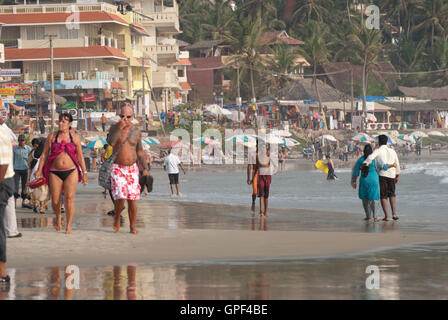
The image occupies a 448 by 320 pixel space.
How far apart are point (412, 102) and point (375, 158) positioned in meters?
76.9

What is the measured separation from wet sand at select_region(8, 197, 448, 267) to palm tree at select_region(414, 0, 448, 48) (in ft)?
298

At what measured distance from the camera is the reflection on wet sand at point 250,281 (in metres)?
7.94

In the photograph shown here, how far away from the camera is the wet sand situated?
34.1 feet

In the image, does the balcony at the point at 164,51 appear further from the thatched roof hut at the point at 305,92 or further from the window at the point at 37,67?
the window at the point at 37,67

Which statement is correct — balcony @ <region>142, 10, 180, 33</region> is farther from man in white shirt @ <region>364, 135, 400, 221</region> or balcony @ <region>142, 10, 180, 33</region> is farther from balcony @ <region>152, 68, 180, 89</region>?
man in white shirt @ <region>364, 135, 400, 221</region>

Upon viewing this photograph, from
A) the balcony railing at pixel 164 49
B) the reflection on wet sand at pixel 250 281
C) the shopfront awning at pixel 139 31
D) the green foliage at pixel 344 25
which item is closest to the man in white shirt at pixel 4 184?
the reflection on wet sand at pixel 250 281

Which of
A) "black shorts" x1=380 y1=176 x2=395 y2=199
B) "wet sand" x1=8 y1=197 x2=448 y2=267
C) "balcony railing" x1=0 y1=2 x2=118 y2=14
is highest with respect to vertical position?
"balcony railing" x1=0 y1=2 x2=118 y2=14

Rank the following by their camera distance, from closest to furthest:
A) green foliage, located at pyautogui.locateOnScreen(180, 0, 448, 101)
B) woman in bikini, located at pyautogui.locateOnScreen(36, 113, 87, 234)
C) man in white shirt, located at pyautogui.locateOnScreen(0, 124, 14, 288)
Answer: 1. man in white shirt, located at pyautogui.locateOnScreen(0, 124, 14, 288)
2. woman in bikini, located at pyautogui.locateOnScreen(36, 113, 87, 234)
3. green foliage, located at pyautogui.locateOnScreen(180, 0, 448, 101)

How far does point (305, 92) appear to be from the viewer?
83.0 meters

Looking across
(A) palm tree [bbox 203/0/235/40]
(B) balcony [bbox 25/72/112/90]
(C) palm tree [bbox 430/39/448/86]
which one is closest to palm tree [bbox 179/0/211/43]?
→ (A) palm tree [bbox 203/0/235/40]

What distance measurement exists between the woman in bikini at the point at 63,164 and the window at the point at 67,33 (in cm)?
5325

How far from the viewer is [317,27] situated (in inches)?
3656

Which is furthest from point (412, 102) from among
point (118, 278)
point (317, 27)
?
point (118, 278)

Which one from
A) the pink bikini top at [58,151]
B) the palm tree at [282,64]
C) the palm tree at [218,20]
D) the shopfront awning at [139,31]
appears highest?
the palm tree at [218,20]
